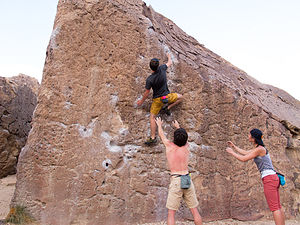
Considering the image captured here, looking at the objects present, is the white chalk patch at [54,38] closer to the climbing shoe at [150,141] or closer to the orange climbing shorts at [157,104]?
the orange climbing shorts at [157,104]

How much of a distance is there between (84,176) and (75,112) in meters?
0.92

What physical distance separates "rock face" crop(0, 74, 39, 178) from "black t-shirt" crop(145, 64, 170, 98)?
5172mm

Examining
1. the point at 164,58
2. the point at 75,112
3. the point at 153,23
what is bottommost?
→ the point at 75,112

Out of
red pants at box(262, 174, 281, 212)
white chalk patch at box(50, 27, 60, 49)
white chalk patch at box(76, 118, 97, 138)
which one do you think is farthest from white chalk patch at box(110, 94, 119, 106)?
red pants at box(262, 174, 281, 212)

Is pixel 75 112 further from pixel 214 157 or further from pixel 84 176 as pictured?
pixel 214 157

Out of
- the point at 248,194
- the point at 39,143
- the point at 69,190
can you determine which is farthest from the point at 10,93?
the point at 248,194

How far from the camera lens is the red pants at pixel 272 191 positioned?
3.19 m

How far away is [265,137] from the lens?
4.90m

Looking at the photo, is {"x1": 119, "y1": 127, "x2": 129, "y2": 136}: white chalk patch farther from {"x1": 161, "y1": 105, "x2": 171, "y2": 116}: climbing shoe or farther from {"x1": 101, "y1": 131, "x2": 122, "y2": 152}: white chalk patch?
{"x1": 161, "y1": 105, "x2": 171, "y2": 116}: climbing shoe

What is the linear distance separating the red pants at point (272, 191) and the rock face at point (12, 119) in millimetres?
6480

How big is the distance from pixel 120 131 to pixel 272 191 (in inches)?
83.6

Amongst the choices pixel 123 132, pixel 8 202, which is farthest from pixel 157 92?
pixel 8 202

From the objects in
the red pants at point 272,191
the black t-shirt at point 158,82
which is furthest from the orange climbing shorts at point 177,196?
the black t-shirt at point 158,82

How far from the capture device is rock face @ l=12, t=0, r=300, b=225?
3840 mm
